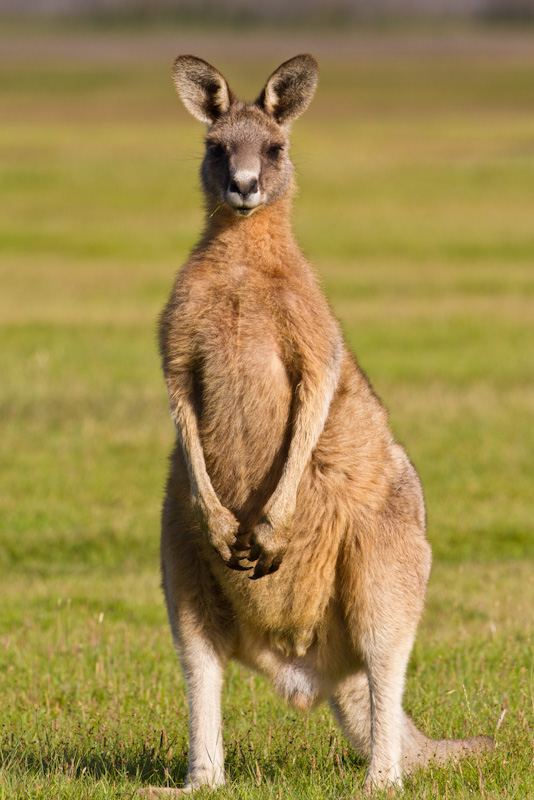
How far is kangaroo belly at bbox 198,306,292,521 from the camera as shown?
12.9 ft

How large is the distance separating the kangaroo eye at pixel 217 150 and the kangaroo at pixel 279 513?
11 cm

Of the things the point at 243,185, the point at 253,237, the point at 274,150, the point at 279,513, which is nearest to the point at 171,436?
the point at 274,150

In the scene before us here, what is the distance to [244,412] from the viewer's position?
13.0ft

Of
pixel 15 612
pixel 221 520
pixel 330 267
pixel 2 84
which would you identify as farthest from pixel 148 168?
pixel 2 84

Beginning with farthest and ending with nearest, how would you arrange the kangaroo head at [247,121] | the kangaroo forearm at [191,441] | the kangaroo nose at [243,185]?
the kangaroo head at [247,121]
the kangaroo nose at [243,185]
the kangaroo forearm at [191,441]

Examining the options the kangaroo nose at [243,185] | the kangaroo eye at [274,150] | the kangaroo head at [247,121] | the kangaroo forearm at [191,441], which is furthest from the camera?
the kangaroo eye at [274,150]

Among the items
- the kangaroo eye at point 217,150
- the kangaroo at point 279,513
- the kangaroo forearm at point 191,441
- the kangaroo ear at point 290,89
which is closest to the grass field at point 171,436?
the kangaroo at point 279,513

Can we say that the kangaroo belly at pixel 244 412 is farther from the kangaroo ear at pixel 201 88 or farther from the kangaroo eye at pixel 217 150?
the kangaroo ear at pixel 201 88

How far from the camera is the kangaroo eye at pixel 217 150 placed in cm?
427

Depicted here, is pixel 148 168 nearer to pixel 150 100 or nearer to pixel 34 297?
pixel 34 297

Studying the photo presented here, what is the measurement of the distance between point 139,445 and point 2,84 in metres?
66.9

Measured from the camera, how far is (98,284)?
2203 cm

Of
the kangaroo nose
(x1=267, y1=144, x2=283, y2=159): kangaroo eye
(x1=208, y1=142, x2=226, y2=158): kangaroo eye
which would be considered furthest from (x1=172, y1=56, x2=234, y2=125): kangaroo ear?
the kangaroo nose

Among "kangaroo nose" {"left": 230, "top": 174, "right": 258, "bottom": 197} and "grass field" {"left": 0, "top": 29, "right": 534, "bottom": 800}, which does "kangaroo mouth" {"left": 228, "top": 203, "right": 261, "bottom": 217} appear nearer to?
"kangaroo nose" {"left": 230, "top": 174, "right": 258, "bottom": 197}
